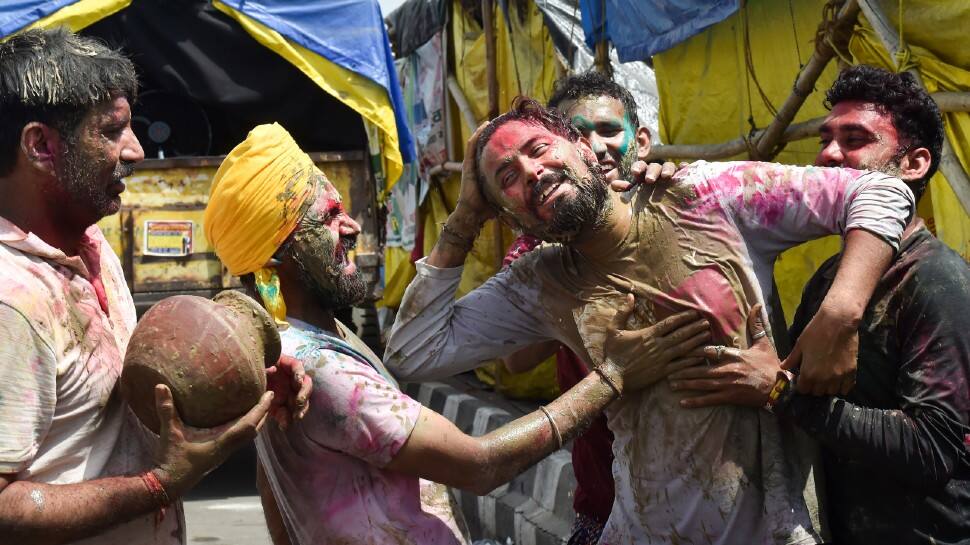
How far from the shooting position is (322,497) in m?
2.59

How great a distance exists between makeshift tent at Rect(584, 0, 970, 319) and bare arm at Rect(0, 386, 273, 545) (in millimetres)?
3053

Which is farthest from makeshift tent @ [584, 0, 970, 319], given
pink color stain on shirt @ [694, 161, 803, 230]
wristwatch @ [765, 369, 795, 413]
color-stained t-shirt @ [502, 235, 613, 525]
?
wristwatch @ [765, 369, 795, 413]

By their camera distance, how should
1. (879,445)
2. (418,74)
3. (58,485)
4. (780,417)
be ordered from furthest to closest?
(418,74) → (780,417) → (879,445) → (58,485)

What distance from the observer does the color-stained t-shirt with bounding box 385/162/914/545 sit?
269 centimetres

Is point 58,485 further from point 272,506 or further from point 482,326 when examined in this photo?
point 482,326

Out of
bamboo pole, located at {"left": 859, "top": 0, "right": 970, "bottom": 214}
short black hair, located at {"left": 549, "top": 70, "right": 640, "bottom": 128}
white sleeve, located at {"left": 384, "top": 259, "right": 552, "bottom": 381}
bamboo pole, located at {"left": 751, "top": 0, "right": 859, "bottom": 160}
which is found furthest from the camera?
bamboo pole, located at {"left": 751, "top": 0, "right": 859, "bottom": 160}

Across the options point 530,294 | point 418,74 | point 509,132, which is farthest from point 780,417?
point 418,74

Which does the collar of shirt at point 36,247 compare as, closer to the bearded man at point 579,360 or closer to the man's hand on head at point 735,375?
the man's hand on head at point 735,375

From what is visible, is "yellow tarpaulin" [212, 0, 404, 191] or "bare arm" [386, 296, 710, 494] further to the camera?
"yellow tarpaulin" [212, 0, 404, 191]

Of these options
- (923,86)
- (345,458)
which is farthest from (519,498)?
(345,458)

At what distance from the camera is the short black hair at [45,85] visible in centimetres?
239

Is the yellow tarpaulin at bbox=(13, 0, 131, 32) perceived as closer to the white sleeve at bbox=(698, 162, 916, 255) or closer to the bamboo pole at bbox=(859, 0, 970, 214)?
the bamboo pole at bbox=(859, 0, 970, 214)

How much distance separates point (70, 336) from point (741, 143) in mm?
4008

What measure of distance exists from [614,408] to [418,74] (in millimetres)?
9054
